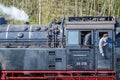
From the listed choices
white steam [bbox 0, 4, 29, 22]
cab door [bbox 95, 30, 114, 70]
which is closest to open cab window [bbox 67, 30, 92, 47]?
cab door [bbox 95, 30, 114, 70]

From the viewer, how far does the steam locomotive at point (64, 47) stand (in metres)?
14.8

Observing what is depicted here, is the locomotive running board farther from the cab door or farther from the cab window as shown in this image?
the cab window

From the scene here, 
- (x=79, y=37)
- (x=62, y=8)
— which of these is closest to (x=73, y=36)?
(x=79, y=37)

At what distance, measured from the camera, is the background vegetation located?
4396cm

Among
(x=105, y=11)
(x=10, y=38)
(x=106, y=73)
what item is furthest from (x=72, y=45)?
(x=105, y=11)

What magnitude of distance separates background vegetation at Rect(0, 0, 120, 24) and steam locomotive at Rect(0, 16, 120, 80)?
26497 millimetres

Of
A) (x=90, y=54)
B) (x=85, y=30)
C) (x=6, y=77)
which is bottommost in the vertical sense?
(x=6, y=77)

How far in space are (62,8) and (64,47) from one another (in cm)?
3291

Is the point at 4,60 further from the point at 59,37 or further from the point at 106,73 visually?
the point at 106,73

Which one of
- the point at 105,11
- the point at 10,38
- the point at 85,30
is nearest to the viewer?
the point at 85,30

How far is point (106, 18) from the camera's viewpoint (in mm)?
15398

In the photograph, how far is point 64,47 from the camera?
49.3 ft

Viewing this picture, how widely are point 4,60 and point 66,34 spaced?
2.71 meters

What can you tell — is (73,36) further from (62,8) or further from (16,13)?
(62,8)
